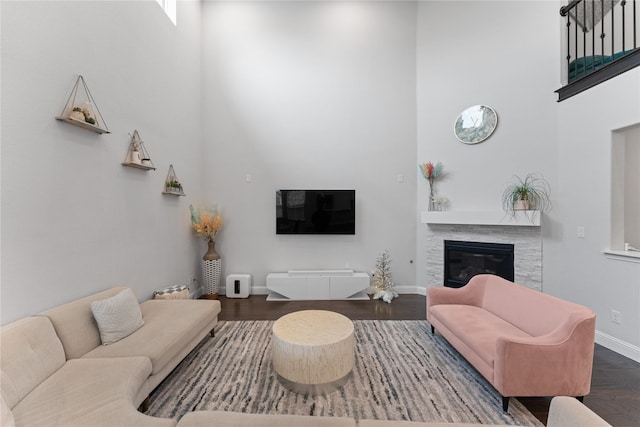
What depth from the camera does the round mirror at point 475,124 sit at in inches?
160

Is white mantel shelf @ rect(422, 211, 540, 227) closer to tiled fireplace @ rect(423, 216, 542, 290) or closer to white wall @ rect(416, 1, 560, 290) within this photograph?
tiled fireplace @ rect(423, 216, 542, 290)

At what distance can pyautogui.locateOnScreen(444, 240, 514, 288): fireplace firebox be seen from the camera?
3.97 meters

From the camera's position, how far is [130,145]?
3012 millimetres

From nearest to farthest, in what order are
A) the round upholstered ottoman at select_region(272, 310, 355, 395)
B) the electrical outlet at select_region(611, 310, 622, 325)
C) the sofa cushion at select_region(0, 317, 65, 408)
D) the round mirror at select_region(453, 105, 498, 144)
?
the sofa cushion at select_region(0, 317, 65, 408)
the round upholstered ottoman at select_region(272, 310, 355, 395)
the electrical outlet at select_region(611, 310, 622, 325)
the round mirror at select_region(453, 105, 498, 144)

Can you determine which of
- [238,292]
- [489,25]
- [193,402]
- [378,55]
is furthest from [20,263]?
[489,25]

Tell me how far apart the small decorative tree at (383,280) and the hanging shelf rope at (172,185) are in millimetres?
3375

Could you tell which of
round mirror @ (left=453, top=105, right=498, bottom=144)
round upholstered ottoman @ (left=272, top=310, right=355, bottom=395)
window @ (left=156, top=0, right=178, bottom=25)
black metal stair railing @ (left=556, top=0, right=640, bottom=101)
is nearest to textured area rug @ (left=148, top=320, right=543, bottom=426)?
round upholstered ottoman @ (left=272, top=310, right=355, bottom=395)

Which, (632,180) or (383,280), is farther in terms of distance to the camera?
(383,280)

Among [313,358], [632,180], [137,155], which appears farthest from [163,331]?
[632,180]

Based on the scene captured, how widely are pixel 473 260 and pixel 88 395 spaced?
4.67 meters

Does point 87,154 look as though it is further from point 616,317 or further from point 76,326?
point 616,317

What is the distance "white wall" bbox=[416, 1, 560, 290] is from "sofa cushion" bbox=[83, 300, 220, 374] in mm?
3642

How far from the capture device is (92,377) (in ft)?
5.39

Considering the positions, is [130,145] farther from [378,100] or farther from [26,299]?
[378,100]
